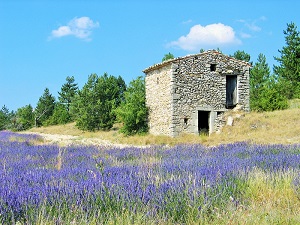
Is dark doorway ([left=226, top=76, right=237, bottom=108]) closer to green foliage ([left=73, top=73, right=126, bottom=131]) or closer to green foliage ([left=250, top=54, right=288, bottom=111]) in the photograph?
green foliage ([left=250, top=54, right=288, bottom=111])

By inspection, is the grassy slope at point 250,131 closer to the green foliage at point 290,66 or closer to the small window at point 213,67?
the small window at point 213,67

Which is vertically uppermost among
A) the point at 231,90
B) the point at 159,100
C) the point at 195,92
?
the point at 231,90

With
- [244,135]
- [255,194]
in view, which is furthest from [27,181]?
[244,135]

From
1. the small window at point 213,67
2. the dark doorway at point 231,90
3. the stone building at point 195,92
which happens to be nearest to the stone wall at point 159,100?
the stone building at point 195,92

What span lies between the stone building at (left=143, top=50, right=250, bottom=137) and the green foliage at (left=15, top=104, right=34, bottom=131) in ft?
87.9

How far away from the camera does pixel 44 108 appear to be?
1801 inches

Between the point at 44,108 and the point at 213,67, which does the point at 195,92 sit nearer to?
the point at 213,67

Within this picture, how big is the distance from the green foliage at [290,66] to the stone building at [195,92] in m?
11.3

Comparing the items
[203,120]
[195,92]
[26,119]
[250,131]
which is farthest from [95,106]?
[26,119]

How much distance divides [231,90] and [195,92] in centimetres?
245

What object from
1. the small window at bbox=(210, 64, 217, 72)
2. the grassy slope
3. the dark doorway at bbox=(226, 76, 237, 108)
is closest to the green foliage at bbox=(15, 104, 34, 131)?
the grassy slope

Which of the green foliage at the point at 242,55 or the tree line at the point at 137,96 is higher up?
the green foliage at the point at 242,55

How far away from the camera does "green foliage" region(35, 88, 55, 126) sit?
4362 centimetres

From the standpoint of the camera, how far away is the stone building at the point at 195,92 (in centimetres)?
1722
